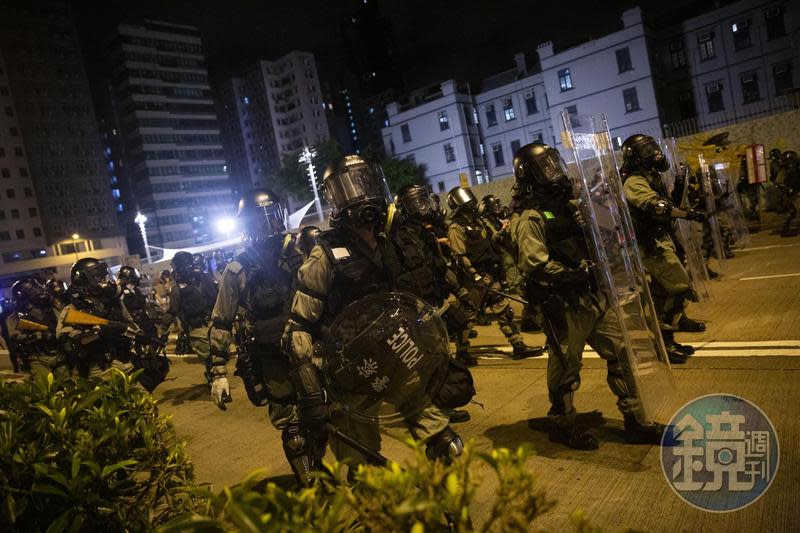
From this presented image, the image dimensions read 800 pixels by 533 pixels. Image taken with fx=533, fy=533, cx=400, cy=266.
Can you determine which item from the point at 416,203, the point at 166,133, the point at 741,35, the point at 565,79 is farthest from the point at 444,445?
the point at 166,133

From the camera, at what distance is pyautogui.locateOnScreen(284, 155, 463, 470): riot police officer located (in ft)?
10.5

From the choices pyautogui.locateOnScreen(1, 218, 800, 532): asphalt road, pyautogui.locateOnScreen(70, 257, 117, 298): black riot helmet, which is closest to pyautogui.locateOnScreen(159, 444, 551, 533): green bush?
pyautogui.locateOnScreen(1, 218, 800, 532): asphalt road

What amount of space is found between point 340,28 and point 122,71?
161 feet

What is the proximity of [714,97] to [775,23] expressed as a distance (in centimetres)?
459

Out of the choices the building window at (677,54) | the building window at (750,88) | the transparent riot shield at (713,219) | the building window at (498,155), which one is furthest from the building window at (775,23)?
the transparent riot shield at (713,219)

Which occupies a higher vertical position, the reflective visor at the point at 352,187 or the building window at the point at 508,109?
the building window at the point at 508,109

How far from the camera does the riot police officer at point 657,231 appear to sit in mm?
5512

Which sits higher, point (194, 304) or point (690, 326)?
point (194, 304)

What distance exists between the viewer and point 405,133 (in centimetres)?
4516

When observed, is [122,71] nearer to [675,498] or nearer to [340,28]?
[340,28]

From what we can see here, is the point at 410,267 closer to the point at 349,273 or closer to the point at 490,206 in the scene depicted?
the point at 349,273

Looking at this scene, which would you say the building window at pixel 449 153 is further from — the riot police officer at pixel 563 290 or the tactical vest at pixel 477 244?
the riot police officer at pixel 563 290

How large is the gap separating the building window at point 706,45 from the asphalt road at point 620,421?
2854 cm

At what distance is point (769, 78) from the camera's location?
29.9m
